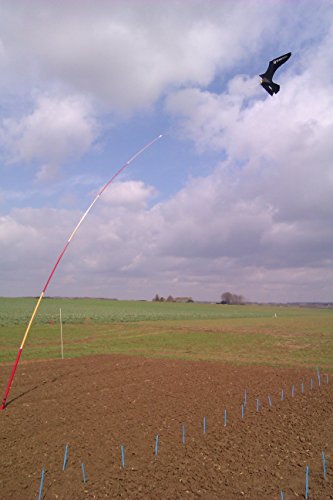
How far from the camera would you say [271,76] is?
9.56m

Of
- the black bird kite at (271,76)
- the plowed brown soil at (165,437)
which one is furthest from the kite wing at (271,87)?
the plowed brown soil at (165,437)

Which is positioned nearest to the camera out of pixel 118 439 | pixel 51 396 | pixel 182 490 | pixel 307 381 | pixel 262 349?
pixel 182 490

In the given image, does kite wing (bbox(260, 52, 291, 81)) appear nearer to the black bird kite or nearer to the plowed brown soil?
the black bird kite

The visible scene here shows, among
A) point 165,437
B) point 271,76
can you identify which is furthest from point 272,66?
point 165,437

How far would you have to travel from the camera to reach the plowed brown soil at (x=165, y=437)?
23.1ft

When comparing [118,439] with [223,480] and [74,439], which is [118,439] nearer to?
[74,439]

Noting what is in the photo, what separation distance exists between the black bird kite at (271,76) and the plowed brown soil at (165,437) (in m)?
9.03

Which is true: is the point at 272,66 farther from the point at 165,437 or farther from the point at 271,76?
the point at 165,437

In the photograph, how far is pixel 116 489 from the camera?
22.6ft

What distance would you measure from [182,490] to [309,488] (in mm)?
2463

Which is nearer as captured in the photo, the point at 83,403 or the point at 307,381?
the point at 83,403

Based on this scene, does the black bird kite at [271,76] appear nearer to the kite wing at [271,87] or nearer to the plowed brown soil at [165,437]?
the kite wing at [271,87]

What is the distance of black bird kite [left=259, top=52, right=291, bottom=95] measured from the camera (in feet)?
31.0

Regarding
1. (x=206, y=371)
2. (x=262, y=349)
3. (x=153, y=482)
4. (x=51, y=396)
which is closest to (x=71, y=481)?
(x=153, y=482)
